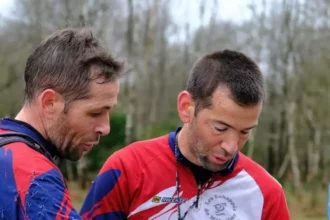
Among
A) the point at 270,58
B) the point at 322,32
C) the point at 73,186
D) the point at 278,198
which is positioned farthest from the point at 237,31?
the point at 278,198

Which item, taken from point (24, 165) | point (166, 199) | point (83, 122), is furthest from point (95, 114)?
point (166, 199)

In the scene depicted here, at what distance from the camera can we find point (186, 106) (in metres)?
2.91

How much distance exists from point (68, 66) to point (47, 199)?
50cm

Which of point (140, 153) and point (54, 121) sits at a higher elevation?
point (54, 121)

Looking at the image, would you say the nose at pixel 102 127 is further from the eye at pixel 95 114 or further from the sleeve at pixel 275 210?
the sleeve at pixel 275 210

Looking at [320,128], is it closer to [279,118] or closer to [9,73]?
[279,118]

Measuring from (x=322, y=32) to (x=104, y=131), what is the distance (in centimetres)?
2643

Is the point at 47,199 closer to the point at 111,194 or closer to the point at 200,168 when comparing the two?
the point at 111,194

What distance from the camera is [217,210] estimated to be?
2.84 metres

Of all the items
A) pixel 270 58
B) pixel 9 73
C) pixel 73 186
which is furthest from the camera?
pixel 270 58

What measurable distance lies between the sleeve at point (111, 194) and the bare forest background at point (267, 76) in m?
14.9

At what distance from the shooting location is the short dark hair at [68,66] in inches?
78.8

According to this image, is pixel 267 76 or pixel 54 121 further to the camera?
pixel 267 76

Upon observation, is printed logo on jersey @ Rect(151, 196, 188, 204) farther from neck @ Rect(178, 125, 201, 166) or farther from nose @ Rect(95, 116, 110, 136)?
nose @ Rect(95, 116, 110, 136)
